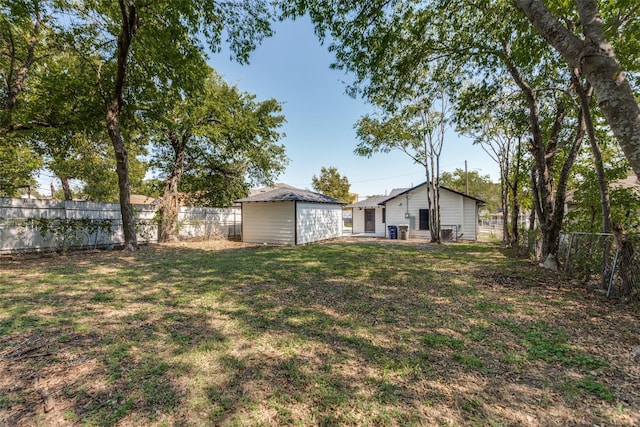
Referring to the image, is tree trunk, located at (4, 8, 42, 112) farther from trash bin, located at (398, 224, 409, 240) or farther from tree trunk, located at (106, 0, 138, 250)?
trash bin, located at (398, 224, 409, 240)

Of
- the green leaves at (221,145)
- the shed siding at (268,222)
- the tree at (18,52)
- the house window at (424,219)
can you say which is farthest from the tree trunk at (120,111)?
the house window at (424,219)

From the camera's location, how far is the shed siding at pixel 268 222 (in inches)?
489

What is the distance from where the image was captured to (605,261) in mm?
4641

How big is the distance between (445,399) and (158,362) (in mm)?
2487

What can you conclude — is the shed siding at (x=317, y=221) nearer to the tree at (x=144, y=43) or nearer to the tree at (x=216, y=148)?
the tree at (x=216, y=148)

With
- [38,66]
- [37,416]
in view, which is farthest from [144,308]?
[38,66]

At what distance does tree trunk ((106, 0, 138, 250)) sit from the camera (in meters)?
7.43

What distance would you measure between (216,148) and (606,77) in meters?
16.8

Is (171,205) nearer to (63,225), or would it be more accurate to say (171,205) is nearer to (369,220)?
(63,225)

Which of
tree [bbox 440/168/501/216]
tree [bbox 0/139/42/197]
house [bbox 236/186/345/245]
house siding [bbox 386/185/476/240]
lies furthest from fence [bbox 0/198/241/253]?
tree [bbox 440/168/501/216]

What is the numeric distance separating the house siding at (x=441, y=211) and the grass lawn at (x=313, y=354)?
10457mm

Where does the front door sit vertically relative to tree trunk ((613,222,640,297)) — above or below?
above

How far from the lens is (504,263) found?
753 centimetres

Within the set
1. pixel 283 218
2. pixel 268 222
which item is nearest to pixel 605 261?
pixel 283 218
